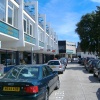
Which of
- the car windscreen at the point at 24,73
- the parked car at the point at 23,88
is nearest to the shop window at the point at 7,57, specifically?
the car windscreen at the point at 24,73

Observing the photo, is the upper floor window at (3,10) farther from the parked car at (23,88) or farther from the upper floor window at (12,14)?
the parked car at (23,88)

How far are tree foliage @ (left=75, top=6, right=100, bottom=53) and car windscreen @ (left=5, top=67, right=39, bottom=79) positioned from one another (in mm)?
28748

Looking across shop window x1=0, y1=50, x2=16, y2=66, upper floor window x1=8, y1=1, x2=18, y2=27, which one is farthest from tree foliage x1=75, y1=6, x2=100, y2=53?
upper floor window x1=8, y1=1, x2=18, y2=27

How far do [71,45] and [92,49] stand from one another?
64768 mm

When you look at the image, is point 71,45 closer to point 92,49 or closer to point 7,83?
point 92,49

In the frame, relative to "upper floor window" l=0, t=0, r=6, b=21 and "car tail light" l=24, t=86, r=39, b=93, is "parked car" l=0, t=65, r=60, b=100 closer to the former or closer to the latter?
"car tail light" l=24, t=86, r=39, b=93

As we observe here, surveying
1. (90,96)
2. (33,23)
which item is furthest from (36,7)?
(90,96)

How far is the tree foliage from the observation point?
36.4 meters

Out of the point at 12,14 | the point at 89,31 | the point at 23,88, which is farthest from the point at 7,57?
the point at 23,88

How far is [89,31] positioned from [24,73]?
3069 cm

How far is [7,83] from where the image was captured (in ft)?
23.4

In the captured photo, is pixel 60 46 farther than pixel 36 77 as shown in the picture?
Yes

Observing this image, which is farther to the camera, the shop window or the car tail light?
the shop window

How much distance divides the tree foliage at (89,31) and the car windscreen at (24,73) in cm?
2875
